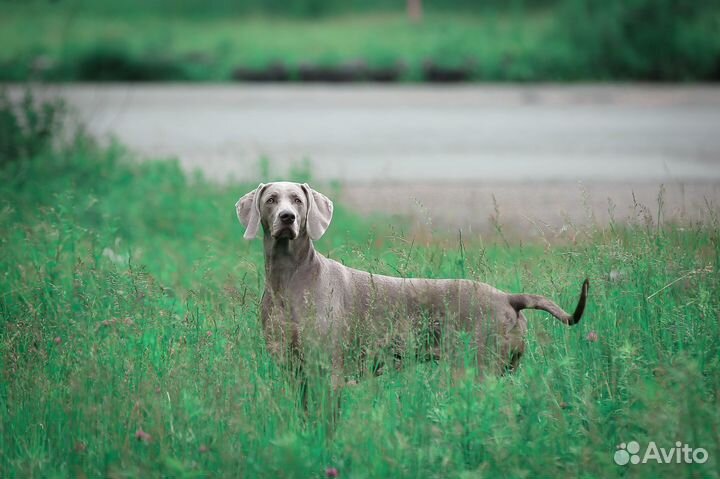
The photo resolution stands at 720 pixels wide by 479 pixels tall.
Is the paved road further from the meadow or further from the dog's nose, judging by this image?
the dog's nose

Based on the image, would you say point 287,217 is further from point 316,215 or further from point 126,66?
point 126,66

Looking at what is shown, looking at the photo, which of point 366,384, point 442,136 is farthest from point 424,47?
point 366,384

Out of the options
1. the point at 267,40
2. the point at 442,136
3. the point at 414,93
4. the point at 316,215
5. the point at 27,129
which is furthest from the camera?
the point at 267,40

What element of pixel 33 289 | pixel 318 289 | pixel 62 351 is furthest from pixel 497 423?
pixel 33 289

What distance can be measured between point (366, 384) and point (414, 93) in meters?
11.9

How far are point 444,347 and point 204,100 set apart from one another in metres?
11.4

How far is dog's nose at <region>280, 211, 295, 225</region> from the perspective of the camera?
165 inches

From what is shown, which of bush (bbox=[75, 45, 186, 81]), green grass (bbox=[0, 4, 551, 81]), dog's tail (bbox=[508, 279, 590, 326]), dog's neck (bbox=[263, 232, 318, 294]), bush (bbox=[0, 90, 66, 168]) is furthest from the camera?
green grass (bbox=[0, 4, 551, 81])

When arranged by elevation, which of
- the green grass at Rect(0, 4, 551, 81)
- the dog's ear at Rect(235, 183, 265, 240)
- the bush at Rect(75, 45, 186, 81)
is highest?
the dog's ear at Rect(235, 183, 265, 240)

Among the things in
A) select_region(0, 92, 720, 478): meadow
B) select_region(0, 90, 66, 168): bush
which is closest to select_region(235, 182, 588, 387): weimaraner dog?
select_region(0, 92, 720, 478): meadow

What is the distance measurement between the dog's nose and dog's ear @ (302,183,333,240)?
0.63ft

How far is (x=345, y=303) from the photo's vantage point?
4.46 metres

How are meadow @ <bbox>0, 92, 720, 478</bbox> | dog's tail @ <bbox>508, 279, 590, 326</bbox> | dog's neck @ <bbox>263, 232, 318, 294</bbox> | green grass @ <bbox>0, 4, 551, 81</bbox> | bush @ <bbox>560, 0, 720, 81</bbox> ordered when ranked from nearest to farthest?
meadow @ <bbox>0, 92, 720, 478</bbox>
dog's tail @ <bbox>508, 279, 590, 326</bbox>
dog's neck @ <bbox>263, 232, 318, 294</bbox>
bush @ <bbox>560, 0, 720, 81</bbox>
green grass @ <bbox>0, 4, 551, 81</bbox>

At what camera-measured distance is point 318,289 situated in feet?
14.4
